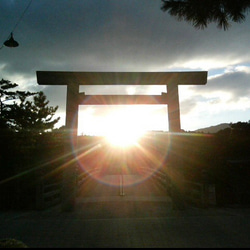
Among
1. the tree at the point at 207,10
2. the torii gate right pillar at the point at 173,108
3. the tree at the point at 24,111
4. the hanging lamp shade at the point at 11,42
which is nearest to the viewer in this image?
the tree at the point at 207,10

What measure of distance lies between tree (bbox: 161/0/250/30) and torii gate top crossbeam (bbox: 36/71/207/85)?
260 cm

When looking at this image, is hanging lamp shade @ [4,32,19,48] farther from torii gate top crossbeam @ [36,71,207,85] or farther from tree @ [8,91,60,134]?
tree @ [8,91,60,134]

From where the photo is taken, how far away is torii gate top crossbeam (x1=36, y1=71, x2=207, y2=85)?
321 inches

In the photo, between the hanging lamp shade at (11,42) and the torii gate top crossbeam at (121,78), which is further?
the torii gate top crossbeam at (121,78)

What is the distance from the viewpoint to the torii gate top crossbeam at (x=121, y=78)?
8.16 metres

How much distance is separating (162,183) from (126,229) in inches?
284

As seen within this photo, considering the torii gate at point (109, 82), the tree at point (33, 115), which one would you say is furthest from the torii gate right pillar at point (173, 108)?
the tree at point (33, 115)

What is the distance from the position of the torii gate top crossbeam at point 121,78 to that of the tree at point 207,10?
2.60 meters

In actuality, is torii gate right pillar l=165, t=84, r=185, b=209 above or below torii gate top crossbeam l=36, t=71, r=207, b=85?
below

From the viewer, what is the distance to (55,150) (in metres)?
12.7

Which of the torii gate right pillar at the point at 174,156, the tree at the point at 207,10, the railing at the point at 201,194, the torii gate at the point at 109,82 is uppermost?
the tree at the point at 207,10

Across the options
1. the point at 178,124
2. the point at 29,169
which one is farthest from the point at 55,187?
the point at 178,124

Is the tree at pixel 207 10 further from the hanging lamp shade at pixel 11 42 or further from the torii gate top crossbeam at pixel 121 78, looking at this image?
the hanging lamp shade at pixel 11 42

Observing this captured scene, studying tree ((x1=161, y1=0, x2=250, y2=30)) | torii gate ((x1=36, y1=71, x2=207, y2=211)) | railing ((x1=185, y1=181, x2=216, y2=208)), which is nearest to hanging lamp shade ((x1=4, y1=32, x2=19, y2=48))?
torii gate ((x1=36, y1=71, x2=207, y2=211))
